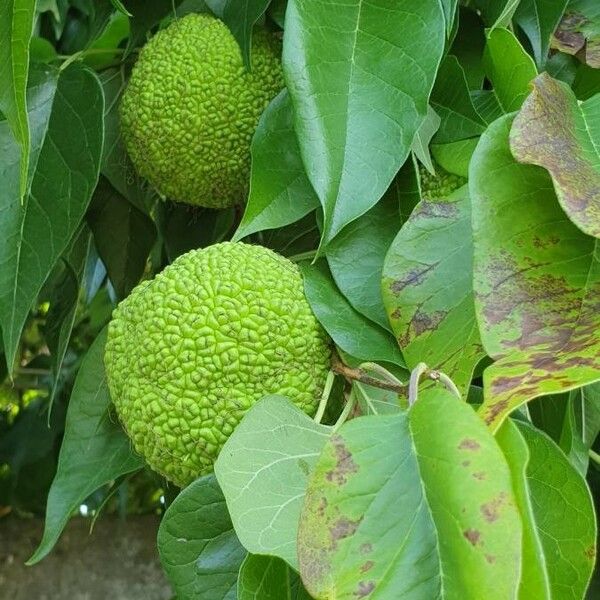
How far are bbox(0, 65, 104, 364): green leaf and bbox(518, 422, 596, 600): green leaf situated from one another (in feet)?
1.08

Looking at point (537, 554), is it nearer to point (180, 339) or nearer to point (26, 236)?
point (180, 339)

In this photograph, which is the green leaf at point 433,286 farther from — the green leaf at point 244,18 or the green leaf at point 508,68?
the green leaf at point 244,18

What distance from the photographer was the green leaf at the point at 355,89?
21.6 inches

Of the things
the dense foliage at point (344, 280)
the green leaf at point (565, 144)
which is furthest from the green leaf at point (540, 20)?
the green leaf at point (565, 144)

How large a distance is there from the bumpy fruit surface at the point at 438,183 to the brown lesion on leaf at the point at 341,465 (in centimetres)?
25

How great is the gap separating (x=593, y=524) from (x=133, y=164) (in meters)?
0.46

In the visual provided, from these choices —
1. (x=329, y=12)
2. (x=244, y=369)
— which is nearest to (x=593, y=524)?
(x=244, y=369)

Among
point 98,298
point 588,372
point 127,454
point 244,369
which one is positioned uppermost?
point 588,372

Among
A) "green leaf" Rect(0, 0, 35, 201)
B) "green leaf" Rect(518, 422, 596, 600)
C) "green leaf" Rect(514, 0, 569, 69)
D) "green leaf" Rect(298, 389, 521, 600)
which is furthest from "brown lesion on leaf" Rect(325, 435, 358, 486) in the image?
"green leaf" Rect(514, 0, 569, 69)

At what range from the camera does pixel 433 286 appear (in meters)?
0.54

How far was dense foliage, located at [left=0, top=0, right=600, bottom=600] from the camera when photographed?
0.41 metres

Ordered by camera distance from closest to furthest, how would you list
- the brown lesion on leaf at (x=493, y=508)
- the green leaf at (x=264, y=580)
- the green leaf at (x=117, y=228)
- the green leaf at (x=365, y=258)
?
the brown lesion on leaf at (x=493, y=508) < the green leaf at (x=264, y=580) < the green leaf at (x=365, y=258) < the green leaf at (x=117, y=228)

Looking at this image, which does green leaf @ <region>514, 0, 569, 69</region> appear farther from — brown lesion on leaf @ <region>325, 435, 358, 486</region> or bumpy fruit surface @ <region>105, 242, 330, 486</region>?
brown lesion on leaf @ <region>325, 435, 358, 486</region>

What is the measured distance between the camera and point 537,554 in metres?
0.37
